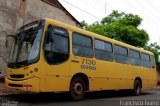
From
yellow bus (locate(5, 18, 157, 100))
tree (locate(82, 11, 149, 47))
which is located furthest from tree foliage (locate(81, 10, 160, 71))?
yellow bus (locate(5, 18, 157, 100))

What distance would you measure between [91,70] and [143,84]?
6649 millimetres

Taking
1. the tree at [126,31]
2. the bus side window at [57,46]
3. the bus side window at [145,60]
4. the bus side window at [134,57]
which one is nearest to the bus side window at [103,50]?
the bus side window at [57,46]

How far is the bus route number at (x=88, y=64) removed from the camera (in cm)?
1186

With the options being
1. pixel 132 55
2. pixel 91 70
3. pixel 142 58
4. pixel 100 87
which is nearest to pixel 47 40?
pixel 91 70

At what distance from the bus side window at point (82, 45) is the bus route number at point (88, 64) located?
0.25m

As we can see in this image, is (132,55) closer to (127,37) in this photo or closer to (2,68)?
(2,68)

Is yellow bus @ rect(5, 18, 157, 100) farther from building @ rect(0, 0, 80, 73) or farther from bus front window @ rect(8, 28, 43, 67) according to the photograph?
building @ rect(0, 0, 80, 73)

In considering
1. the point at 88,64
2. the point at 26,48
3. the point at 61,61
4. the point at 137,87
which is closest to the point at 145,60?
the point at 137,87

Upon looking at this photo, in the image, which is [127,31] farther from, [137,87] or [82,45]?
[82,45]

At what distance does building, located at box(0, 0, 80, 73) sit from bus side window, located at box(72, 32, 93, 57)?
6646mm

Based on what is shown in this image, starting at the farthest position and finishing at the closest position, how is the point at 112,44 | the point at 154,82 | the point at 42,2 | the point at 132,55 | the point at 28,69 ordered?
the point at 42,2
the point at 154,82
the point at 132,55
the point at 112,44
the point at 28,69

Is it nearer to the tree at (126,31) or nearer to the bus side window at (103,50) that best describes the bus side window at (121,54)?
the bus side window at (103,50)

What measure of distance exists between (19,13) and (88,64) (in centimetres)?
893

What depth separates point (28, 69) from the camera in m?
9.79
